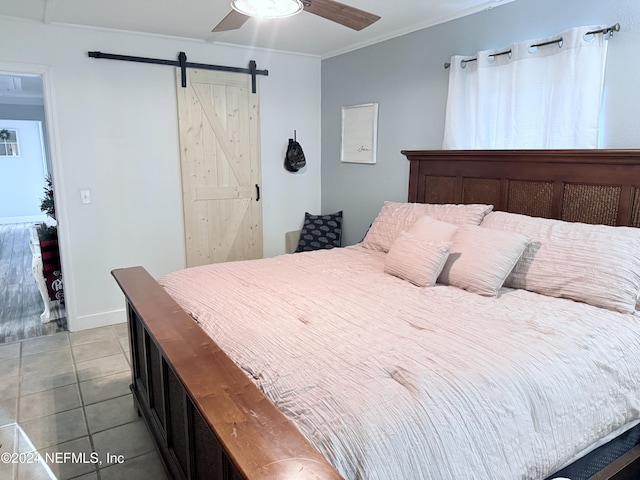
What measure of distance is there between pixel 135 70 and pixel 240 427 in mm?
3387

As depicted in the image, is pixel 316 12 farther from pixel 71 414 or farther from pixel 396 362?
pixel 71 414

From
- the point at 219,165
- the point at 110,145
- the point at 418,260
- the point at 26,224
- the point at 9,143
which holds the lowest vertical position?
the point at 26,224

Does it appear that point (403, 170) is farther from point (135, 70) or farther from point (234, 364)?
point (234, 364)

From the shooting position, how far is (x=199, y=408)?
3.91 ft

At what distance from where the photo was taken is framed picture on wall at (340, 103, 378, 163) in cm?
390

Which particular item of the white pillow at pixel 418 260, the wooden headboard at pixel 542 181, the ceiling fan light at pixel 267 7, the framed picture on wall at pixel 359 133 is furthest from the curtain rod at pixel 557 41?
the ceiling fan light at pixel 267 7

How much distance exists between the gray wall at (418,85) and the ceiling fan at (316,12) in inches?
41.0

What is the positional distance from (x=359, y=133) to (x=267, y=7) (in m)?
2.17

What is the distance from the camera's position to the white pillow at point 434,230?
2.52m

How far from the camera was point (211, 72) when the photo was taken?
12.9 feet

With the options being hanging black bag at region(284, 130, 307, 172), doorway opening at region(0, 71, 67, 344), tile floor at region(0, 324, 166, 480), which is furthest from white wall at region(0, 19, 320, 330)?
tile floor at region(0, 324, 166, 480)

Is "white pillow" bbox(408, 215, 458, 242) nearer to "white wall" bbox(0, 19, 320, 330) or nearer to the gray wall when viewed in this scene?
the gray wall

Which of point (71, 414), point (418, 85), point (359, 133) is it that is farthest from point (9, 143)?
point (418, 85)

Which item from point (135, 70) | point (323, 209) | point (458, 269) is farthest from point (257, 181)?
point (458, 269)
